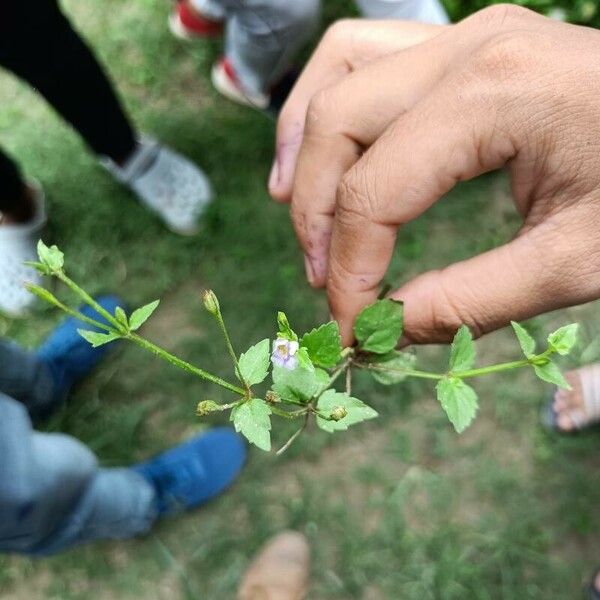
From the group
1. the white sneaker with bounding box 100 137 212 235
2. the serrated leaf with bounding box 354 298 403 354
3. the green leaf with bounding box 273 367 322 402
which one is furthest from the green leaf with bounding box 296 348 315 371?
the white sneaker with bounding box 100 137 212 235

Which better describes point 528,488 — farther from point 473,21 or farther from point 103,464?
point 473,21

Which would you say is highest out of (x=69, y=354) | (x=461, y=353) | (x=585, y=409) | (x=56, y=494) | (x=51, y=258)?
(x=51, y=258)

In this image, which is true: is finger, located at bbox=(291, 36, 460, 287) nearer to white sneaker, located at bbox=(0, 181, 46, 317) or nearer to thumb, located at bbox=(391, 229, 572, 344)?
thumb, located at bbox=(391, 229, 572, 344)

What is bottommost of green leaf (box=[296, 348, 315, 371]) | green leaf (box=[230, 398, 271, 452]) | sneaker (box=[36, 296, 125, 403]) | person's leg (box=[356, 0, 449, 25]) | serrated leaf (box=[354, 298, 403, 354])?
sneaker (box=[36, 296, 125, 403])

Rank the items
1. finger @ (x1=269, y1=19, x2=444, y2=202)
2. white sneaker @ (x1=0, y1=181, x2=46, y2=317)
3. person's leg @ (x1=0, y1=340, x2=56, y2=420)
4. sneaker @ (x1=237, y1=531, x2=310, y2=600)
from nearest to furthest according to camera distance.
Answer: finger @ (x1=269, y1=19, x2=444, y2=202) → person's leg @ (x1=0, y1=340, x2=56, y2=420) → sneaker @ (x1=237, y1=531, x2=310, y2=600) → white sneaker @ (x1=0, y1=181, x2=46, y2=317)

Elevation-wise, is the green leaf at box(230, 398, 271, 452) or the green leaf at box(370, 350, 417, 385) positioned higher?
the green leaf at box(230, 398, 271, 452)

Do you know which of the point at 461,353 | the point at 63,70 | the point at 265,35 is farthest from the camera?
the point at 265,35

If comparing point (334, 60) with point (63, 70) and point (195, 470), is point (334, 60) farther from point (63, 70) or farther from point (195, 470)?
point (195, 470)

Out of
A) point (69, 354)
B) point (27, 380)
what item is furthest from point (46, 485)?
point (69, 354)
